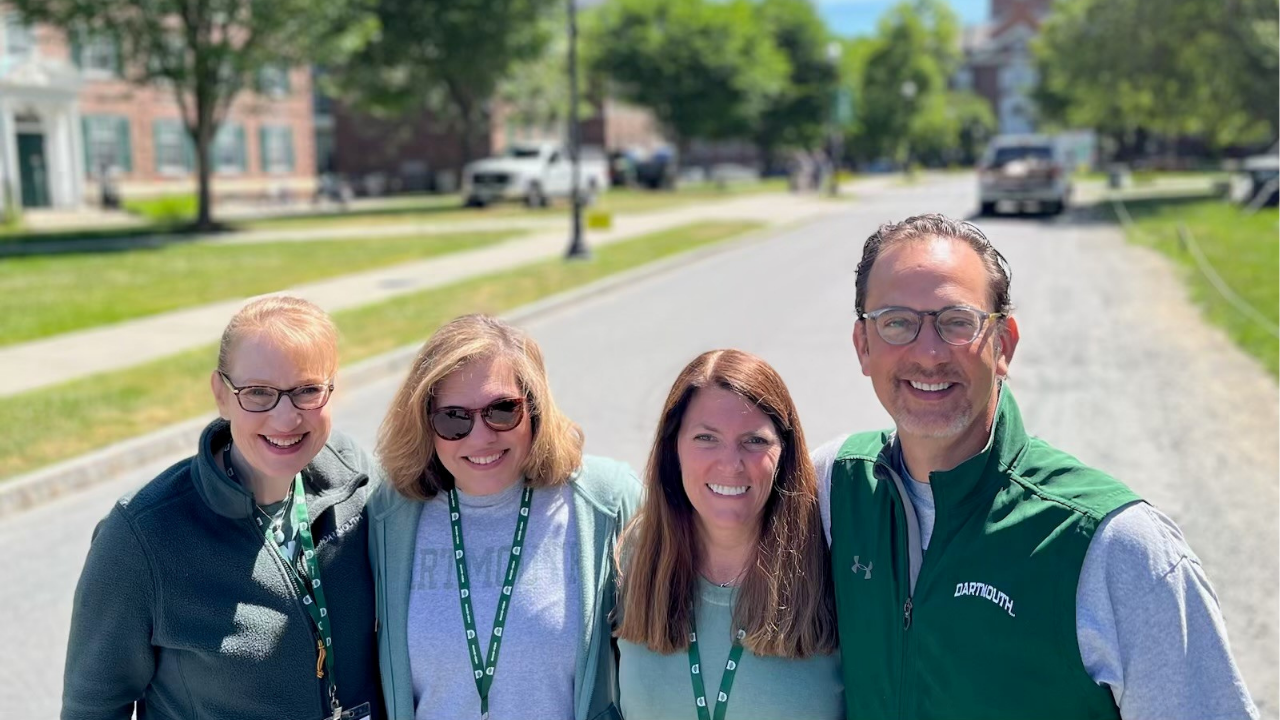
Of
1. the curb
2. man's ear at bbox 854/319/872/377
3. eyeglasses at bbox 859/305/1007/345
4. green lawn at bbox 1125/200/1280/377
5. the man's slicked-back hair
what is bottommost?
the curb

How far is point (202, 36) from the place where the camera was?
95.8ft

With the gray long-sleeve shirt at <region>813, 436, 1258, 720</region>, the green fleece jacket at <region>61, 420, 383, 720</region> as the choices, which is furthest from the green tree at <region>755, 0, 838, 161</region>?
the gray long-sleeve shirt at <region>813, 436, 1258, 720</region>

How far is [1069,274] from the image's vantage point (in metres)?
17.8

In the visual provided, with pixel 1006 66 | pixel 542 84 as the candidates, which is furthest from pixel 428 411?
pixel 1006 66

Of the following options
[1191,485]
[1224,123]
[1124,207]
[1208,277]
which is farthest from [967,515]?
[1224,123]

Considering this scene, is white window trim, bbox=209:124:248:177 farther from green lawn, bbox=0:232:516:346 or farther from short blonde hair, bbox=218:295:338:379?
short blonde hair, bbox=218:295:338:379

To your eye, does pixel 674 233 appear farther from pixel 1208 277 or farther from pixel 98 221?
pixel 98 221

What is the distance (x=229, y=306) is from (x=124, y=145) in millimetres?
31282

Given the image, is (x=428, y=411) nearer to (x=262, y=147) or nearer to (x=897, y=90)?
(x=262, y=147)

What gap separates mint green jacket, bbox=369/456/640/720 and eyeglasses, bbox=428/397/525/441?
20 centimetres

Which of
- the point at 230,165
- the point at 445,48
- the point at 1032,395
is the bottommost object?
the point at 1032,395

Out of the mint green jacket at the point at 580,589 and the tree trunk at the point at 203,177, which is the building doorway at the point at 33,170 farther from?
the mint green jacket at the point at 580,589

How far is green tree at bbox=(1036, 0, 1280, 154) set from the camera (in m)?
29.4

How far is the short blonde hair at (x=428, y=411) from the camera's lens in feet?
8.70
